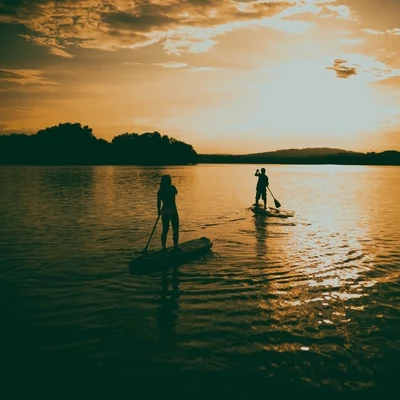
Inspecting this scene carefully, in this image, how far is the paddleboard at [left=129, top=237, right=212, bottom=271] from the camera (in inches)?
436

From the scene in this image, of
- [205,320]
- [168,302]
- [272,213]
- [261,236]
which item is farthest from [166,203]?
[272,213]

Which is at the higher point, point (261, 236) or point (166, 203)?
point (166, 203)

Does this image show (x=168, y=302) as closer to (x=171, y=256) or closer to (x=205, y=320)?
(x=205, y=320)

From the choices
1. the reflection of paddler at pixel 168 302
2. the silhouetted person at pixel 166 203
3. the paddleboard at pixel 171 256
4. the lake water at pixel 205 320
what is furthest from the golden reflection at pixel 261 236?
the reflection of paddler at pixel 168 302

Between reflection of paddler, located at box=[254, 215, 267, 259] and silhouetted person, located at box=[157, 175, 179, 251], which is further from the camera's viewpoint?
reflection of paddler, located at box=[254, 215, 267, 259]

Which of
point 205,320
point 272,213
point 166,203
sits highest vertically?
point 166,203

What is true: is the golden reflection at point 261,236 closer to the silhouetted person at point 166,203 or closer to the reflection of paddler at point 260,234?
the reflection of paddler at point 260,234

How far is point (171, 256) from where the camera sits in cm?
1175

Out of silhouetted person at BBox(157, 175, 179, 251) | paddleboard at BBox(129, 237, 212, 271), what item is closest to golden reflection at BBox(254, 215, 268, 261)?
paddleboard at BBox(129, 237, 212, 271)

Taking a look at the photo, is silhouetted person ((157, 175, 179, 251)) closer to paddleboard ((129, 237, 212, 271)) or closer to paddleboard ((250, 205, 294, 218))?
paddleboard ((129, 237, 212, 271))

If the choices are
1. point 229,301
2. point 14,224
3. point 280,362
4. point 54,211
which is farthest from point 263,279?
point 54,211

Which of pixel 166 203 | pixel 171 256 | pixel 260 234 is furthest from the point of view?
pixel 260 234

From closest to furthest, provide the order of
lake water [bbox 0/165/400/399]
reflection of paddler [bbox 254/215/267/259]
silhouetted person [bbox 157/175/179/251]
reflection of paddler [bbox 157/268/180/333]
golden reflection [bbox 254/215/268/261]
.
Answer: lake water [bbox 0/165/400/399] → reflection of paddler [bbox 157/268/180/333] → silhouetted person [bbox 157/175/179/251] → golden reflection [bbox 254/215/268/261] → reflection of paddler [bbox 254/215/267/259]

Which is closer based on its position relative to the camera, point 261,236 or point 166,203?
point 166,203
